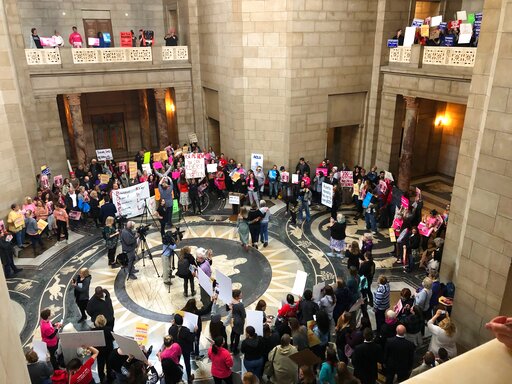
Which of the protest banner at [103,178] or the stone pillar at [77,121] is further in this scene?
the stone pillar at [77,121]

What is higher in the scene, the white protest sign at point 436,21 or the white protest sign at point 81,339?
the white protest sign at point 436,21

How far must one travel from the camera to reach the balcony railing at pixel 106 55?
18.4m

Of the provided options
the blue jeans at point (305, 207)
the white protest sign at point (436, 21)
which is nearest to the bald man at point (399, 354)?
the blue jeans at point (305, 207)

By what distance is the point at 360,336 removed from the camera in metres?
7.68

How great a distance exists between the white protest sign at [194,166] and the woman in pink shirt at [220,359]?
10055mm

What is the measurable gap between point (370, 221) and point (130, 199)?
27.4 feet

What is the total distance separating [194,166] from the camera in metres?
16.7

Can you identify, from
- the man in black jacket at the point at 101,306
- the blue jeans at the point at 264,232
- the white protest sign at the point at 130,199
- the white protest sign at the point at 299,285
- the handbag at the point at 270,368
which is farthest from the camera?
the white protest sign at the point at 130,199

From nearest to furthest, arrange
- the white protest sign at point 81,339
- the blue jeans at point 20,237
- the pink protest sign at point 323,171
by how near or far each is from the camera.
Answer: the white protest sign at point 81,339
the blue jeans at point 20,237
the pink protest sign at point 323,171

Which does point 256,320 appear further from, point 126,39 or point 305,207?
point 126,39

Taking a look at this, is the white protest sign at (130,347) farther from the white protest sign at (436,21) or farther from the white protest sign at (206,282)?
the white protest sign at (436,21)

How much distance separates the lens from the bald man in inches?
289

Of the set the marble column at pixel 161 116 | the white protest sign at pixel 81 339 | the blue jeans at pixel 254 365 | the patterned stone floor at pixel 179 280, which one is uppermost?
the marble column at pixel 161 116

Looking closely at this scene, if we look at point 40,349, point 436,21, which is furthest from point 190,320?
point 436,21
